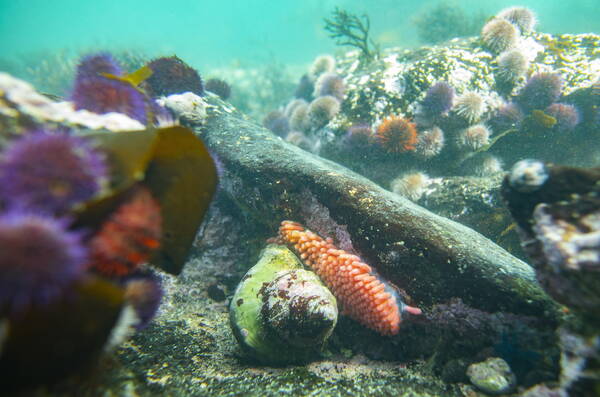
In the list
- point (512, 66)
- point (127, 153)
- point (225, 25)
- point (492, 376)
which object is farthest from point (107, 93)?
point (225, 25)

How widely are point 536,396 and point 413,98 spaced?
16.5ft

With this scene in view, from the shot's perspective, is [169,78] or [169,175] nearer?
[169,175]

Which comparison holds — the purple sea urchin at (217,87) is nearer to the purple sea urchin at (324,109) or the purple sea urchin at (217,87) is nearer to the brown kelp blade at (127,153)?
the purple sea urchin at (324,109)

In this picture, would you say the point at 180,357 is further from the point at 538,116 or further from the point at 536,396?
the point at 538,116

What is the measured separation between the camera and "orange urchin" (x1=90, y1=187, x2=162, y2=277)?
1.42 metres

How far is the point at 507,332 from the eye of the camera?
2352 millimetres

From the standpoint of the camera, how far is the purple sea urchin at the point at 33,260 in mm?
1049

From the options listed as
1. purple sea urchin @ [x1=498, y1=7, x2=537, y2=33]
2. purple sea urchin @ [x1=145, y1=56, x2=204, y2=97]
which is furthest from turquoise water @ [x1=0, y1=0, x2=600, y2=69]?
purple sea urchin @ [x1=145, y1=56, x2=204, y2=97]

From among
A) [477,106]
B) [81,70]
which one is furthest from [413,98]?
[81,70]

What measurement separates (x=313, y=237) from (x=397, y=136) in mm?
2775

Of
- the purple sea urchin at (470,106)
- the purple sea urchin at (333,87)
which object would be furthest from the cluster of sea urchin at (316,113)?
the purple sea urchin at (470,106)

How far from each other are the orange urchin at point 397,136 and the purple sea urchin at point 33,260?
4792mm

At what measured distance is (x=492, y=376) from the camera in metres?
2.20

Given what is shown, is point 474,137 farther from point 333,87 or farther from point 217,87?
point 217,87
